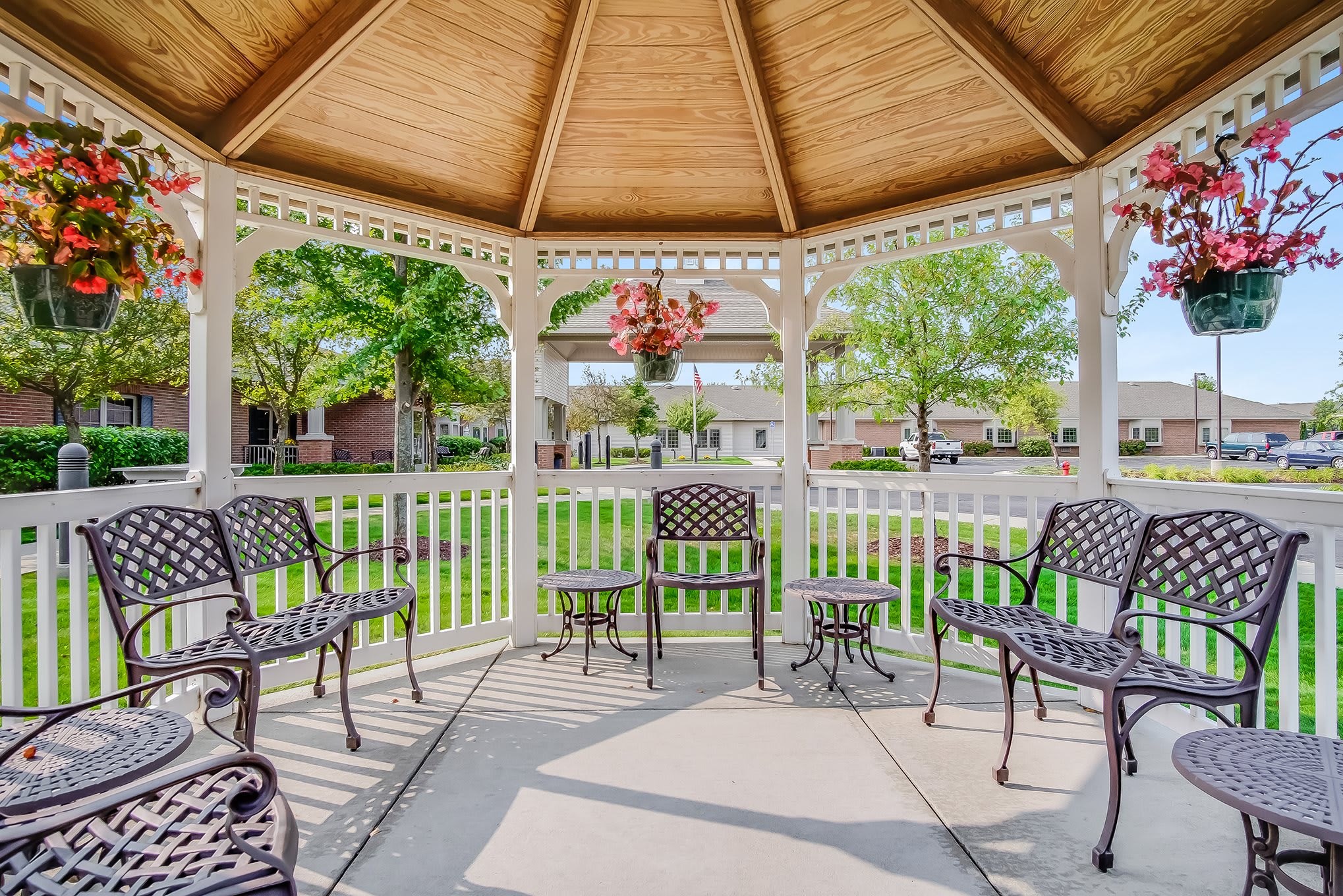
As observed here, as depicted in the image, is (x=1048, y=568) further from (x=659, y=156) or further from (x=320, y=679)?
(x=320, y=679)

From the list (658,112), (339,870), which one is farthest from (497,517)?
(658,112)

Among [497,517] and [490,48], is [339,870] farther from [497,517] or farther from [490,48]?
[490,48]

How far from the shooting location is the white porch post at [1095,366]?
3.16m

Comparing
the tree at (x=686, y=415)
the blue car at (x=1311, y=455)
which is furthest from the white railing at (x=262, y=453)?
the blue car at (x=1311, y=455)

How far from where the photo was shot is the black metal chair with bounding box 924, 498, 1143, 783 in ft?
8.13

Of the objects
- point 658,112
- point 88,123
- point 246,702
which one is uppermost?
point 658,112

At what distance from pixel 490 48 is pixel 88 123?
165 cm

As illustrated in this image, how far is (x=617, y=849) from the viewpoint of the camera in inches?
78.7

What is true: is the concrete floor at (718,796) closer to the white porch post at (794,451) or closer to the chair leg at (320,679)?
the chair leg at (320,679)

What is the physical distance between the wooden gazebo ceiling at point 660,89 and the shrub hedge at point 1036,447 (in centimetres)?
2419

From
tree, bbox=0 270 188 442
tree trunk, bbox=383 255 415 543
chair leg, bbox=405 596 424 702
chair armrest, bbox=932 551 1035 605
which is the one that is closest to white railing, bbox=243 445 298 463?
tree, bbox=0 270 188 442

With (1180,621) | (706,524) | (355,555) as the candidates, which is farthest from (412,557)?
(1180,621)

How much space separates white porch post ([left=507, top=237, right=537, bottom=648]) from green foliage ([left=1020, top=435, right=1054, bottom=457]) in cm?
2495

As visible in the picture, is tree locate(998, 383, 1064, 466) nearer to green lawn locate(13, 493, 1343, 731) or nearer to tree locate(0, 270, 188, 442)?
green lawn locate(13, 493, 1343, 731)
